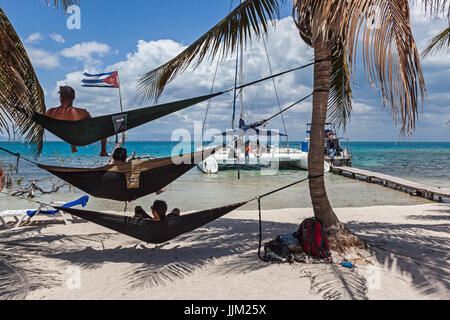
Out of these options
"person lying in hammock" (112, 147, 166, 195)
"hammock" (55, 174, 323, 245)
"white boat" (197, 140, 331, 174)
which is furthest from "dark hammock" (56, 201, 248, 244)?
"white boat" (197, 140, 331, 174)

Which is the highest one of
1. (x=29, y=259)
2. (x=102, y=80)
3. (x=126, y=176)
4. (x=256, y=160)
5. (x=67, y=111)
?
(x=102, y=80)

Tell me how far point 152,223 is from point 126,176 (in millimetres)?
640

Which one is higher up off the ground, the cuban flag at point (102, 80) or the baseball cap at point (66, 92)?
the cuban flag at point (102, 80)

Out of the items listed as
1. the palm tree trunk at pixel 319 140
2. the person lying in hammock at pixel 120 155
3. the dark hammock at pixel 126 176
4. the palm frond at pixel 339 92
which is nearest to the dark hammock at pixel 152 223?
the dark hammock at pixel 126 176

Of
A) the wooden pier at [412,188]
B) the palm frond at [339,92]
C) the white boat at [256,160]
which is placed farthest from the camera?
the white boat at [256,160]

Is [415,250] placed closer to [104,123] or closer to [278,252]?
[278,252]

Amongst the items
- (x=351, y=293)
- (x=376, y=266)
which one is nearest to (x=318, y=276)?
(x=351, y=293)

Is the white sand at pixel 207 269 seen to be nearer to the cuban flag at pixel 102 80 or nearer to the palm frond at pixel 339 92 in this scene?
the palm frond at pixel 339 92

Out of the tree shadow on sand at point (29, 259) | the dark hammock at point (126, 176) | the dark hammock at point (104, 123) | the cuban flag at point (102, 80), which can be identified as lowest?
the tree shadow on sand at point (29, 259)

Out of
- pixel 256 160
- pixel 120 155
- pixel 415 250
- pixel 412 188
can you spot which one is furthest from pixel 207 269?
pixel 256 160

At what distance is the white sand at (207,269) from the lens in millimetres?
2643

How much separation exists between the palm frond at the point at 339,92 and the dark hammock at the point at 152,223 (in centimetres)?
271

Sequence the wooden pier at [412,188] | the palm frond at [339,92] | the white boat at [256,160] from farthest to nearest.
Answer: the white boat at [256,160] → the wooden pier at [412,188] → the palm frond at [339,92]

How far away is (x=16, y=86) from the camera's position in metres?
2.93
